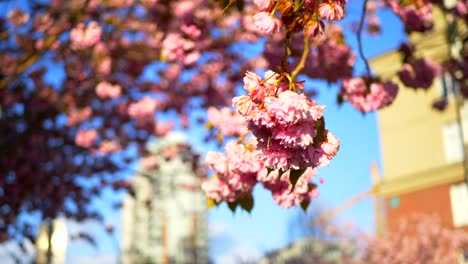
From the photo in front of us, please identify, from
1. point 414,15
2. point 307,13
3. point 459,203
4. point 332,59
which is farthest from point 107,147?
point 459,203

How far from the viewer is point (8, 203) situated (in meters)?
9.20

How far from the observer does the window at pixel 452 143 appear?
885 inches

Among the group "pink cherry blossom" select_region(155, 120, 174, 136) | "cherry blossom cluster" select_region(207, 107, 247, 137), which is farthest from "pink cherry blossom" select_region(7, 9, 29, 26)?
"cherry blossom cluster" select_region(207, 107, 247, 137)

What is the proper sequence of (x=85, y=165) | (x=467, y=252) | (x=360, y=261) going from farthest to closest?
(x=360, y=261) → (x=467, y=252) → (x=85, y=165)

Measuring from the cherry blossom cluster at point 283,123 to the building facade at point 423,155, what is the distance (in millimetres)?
19293

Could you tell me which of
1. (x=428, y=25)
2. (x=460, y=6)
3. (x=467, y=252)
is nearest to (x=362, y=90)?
(x=428, y=25)

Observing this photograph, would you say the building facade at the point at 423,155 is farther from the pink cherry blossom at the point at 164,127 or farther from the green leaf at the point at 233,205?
the green leaf at the point at 233,205

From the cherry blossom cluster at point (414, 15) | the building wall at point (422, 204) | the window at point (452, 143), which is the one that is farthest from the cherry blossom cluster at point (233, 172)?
the window at point (452, 143)

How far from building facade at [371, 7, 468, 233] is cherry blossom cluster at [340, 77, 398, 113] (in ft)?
56.2

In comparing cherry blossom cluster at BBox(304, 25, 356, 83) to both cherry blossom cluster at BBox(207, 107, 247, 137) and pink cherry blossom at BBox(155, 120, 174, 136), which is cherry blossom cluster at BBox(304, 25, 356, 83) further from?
pink cherry blossom at BBox(155, 120, 174, 136)

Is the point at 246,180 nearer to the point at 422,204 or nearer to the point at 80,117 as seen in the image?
the point at 80,117

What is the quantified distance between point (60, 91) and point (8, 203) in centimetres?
240

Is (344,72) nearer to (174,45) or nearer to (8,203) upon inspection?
(174,45)

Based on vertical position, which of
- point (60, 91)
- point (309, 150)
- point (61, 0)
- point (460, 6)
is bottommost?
point (309, 150)
